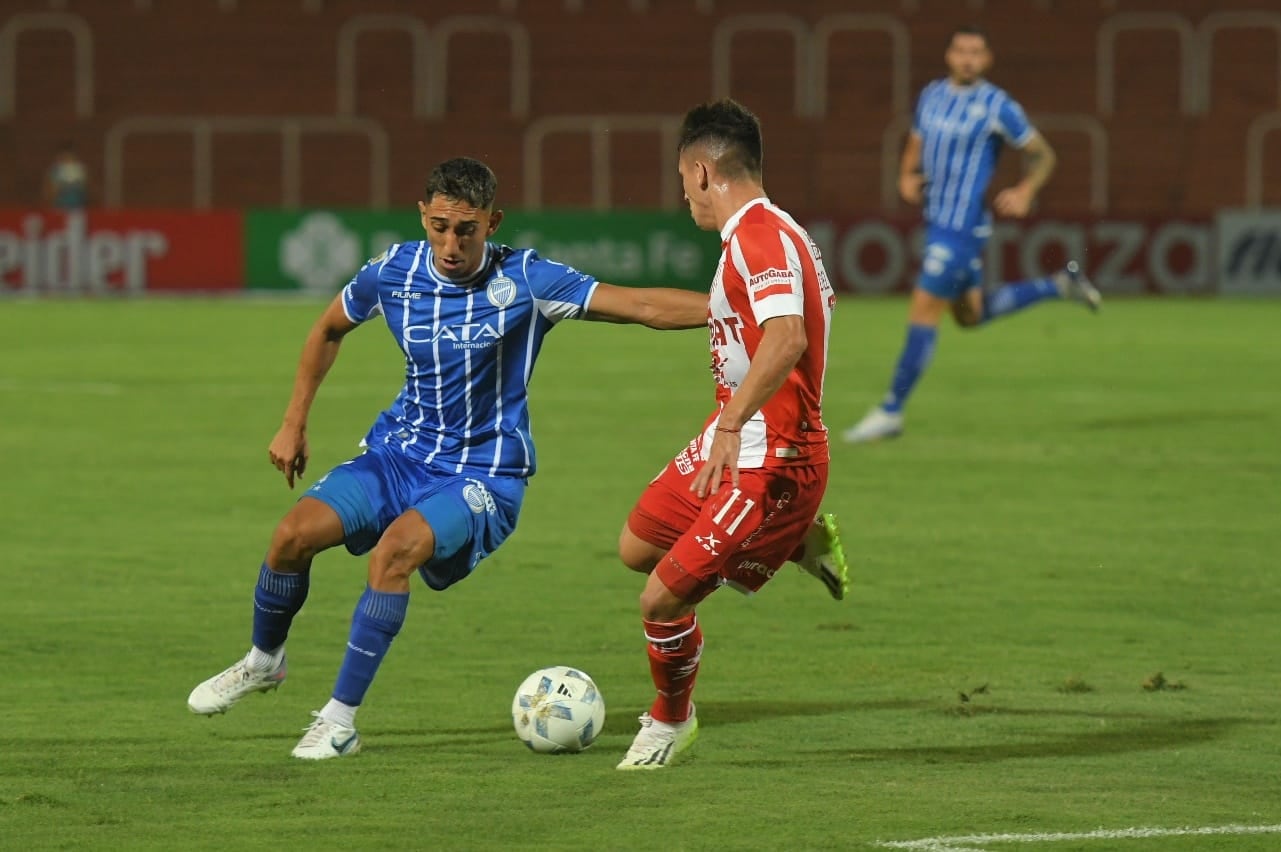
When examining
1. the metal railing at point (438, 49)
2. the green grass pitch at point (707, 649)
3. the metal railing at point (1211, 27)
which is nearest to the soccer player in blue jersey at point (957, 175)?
the green grass pitch at point (707, 649)

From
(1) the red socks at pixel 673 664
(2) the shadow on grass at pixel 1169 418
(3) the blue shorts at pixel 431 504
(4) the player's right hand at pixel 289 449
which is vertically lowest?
(2) the shadow on grass at pixel 1169 418

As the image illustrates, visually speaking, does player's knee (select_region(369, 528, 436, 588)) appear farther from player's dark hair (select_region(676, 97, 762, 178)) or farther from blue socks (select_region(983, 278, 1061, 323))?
blue socks (select_region(983, 278, 1061, 323))

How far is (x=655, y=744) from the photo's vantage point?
621 cm

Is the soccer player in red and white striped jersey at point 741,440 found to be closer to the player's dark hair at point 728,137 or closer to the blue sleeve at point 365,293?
the player's dark hair at point 728,137

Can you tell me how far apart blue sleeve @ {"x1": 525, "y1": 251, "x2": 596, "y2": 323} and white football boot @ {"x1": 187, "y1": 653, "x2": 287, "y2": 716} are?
1.34 metres

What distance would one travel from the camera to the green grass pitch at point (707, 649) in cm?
563

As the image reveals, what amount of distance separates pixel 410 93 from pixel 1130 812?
97.3 ft

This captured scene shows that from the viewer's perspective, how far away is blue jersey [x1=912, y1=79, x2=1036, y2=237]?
14992mm

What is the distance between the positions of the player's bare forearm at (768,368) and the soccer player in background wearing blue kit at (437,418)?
2.10ft

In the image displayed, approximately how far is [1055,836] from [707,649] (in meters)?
2.82

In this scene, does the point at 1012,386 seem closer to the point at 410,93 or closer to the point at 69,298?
the point at 69,298

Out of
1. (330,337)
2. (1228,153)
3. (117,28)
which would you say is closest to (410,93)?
(117,28)

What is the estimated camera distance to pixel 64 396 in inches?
677

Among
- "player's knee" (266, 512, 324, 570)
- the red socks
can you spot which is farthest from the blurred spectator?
the red socks
